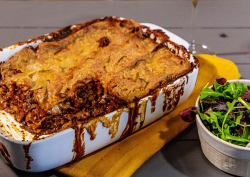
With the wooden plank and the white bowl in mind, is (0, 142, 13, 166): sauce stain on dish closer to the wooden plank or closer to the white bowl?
the wooden plank

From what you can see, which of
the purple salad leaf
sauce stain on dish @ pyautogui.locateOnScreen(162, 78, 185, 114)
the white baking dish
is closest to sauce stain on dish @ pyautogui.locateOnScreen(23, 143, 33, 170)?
the white baking dish

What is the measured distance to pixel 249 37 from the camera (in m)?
2.55

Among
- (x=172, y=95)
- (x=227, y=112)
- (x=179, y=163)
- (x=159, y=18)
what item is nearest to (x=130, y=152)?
(x=179, y=163)

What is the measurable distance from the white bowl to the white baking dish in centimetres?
20

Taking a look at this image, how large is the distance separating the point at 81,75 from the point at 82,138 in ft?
1.20

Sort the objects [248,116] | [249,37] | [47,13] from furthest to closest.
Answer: [47,13]
[249,37]
[248,116]

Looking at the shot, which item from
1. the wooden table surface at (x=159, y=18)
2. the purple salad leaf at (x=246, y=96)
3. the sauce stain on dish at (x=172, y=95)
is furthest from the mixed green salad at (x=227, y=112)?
the wooden table surface at (x=159, y=18)

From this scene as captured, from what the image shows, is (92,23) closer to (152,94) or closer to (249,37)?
(152,94)

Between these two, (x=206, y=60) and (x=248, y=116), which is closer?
(x=248, y=116)

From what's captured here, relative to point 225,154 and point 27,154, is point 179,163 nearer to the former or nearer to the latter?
point 225,154

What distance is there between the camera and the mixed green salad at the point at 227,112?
58.1 inches

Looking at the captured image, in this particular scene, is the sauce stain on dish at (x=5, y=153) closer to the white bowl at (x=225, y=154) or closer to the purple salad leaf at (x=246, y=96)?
the white bowl at (x=225, y=154)

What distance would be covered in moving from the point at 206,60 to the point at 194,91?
0.27m

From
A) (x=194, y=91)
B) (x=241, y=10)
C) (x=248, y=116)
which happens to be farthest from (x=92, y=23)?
(x=241, y=10)
